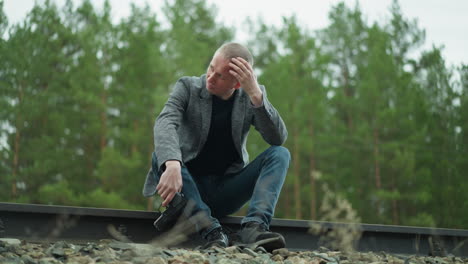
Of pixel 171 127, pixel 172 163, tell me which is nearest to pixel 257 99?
pixel 171 127

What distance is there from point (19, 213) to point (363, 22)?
23.0 meters

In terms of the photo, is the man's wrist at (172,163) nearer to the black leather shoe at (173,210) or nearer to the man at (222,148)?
the man at (222,148)

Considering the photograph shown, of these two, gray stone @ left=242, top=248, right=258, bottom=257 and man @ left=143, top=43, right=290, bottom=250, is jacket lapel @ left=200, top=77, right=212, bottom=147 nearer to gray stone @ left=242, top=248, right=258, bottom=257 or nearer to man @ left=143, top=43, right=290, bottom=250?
man @ left=143, top=43, right=290, bottom=250

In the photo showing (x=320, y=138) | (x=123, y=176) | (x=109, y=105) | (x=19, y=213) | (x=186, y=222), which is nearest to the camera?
(x=186, y=222)

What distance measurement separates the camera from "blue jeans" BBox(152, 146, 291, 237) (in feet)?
10.1

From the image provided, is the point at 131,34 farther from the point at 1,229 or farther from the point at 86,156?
the point at 1,229

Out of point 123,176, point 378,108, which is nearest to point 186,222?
point 123,176

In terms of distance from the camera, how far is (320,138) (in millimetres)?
21219

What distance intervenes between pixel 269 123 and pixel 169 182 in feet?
2.69

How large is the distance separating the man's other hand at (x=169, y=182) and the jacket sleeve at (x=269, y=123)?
0.70 m

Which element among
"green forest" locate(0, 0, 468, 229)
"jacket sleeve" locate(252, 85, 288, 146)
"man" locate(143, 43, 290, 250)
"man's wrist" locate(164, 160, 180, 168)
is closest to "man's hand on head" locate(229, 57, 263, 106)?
"man" locate(143, 43, 290, 250)

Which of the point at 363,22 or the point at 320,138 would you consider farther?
the point at 363,22

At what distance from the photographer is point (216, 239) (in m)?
2.96

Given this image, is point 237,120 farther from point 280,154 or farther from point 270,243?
point 270,243
